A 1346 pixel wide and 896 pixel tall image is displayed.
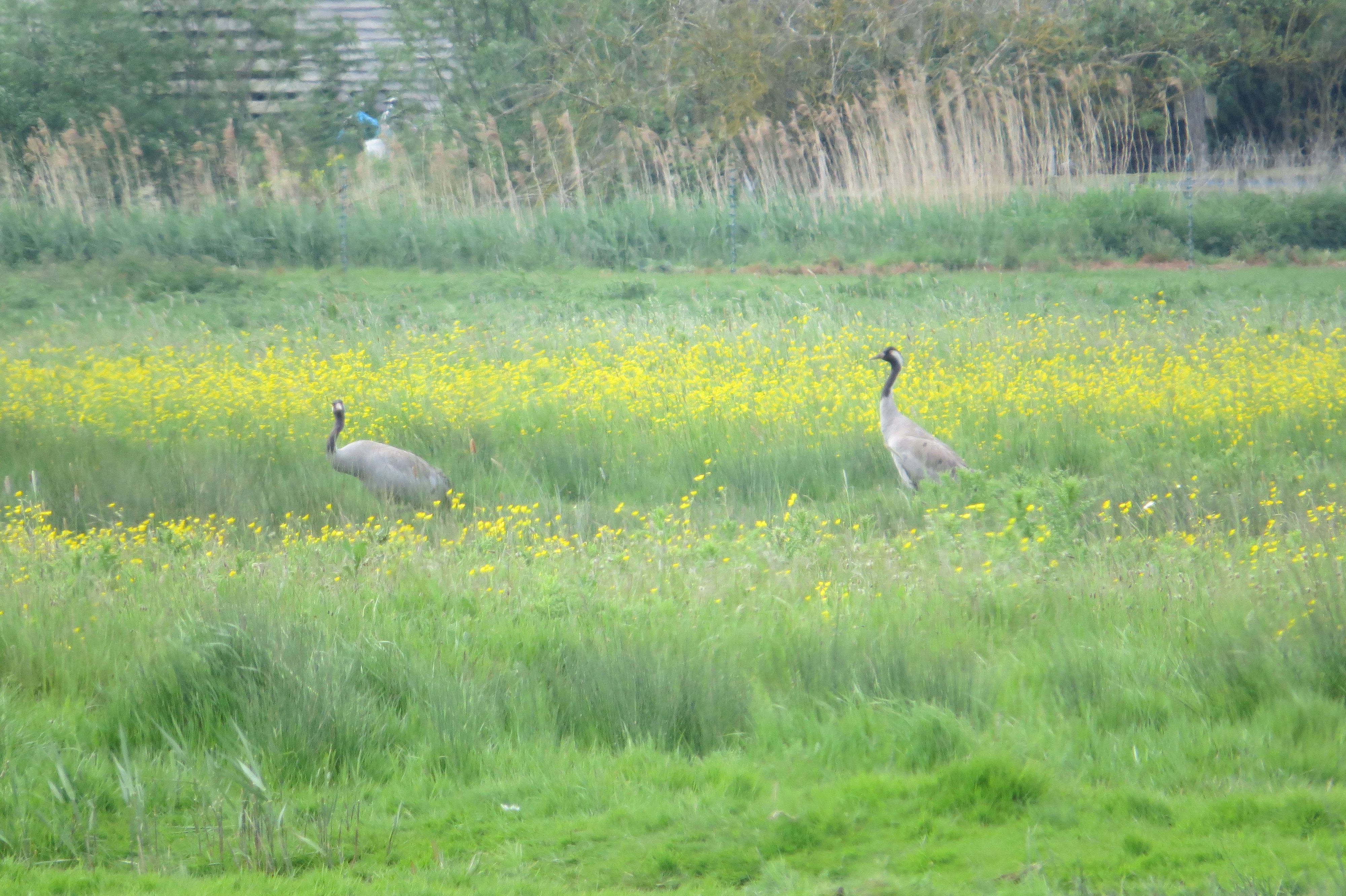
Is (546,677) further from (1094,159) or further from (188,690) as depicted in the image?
(1094,159)

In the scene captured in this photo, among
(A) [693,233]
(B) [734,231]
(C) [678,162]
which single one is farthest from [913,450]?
(C) [678,162]

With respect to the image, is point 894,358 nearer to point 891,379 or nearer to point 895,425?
point 891,379

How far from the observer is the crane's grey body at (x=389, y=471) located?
9867 millimetres

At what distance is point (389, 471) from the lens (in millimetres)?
9859

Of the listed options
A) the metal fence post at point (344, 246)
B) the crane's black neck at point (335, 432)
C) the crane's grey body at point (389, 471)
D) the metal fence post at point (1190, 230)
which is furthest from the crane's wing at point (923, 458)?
the metal fence post at point (344, 246)

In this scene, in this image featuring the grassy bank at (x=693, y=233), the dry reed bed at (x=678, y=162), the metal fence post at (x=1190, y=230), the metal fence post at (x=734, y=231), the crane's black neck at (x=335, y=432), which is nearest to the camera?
the crane's black neck at (x=335, y=432)

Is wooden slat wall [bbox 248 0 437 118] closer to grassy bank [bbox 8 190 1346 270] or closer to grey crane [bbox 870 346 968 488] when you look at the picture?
grassy bank [bbox 8 190 1346 270]

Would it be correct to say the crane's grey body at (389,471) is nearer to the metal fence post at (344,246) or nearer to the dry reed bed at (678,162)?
the metal fence post at (344,246)

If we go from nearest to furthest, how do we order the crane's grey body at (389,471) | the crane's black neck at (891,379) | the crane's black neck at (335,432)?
1. the crane's grey body at (389,471)
2. the crane's black neck at (891,379)
3. the crane's black neck at (335,432)

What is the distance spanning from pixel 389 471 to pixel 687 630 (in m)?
4.49

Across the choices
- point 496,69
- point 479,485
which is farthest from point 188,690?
point 496,69

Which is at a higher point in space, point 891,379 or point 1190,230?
point 891,379

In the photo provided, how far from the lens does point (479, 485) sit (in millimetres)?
10617

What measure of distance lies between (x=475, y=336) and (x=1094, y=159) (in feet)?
41.8
